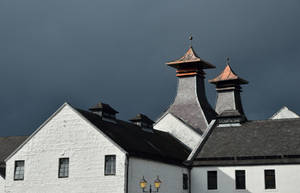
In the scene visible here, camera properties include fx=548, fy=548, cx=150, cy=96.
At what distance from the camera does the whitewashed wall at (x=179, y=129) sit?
52.4 metres

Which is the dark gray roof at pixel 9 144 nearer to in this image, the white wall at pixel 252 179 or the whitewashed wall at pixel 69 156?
the whitewashed wall at pixel 69 156

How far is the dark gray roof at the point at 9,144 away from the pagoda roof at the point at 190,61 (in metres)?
17.7

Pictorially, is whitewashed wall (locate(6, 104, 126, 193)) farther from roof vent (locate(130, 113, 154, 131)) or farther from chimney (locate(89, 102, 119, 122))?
roof vent (locate(130, 113, 154, 131))

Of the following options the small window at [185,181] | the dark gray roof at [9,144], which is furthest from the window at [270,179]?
the dark gray roof at [9,144]

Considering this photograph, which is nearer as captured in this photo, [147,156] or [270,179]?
[147,156]

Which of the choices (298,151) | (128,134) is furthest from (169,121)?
(298,151)

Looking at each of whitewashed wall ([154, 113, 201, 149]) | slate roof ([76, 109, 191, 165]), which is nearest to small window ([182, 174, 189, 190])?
slate roof ([76, 109, 191, 165])

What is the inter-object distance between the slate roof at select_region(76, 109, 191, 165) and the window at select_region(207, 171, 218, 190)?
2.65 m

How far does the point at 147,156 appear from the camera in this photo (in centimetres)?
4103

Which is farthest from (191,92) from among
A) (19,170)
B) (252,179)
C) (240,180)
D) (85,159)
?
(19,170)

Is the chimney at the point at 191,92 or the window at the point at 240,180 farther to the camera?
the chimney at the point at 191,92

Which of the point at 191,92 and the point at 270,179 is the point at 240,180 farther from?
the point at 191,92

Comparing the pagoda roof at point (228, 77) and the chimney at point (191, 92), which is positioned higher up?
the pagoda roof at point (228, 77)

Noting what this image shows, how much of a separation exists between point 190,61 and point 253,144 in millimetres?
15126
